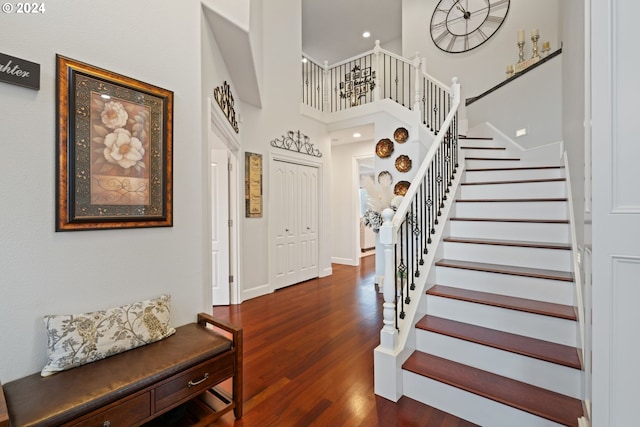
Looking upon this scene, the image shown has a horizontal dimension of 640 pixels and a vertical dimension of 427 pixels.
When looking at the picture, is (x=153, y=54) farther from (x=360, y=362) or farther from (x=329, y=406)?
(x=360, y=362)

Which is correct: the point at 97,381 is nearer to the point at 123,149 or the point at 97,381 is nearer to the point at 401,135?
the point at 123,149

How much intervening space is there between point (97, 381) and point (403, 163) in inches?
169

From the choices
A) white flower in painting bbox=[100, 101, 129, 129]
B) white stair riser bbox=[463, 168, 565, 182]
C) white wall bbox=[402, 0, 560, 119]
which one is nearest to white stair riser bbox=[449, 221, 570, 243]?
white stair riser bbox=[463, 168, 565, 182]

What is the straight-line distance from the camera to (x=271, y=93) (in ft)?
14.1

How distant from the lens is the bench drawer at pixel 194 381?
4.68 feet

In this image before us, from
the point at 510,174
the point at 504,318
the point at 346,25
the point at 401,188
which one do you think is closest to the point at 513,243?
the point at 504,318

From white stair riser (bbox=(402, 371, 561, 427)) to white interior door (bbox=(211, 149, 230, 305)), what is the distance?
2.68 m

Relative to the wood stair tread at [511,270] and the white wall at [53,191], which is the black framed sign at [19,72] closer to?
the white wall at [53,191]

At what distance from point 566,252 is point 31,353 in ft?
11.7

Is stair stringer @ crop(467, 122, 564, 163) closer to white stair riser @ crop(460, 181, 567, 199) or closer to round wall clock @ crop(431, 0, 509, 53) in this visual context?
white stair riser @ crop(460, 181, 567, 199)

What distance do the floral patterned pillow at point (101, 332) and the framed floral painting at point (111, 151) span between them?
0.50 metres

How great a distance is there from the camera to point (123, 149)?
1.71 metres

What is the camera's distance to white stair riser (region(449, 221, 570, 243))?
244 cm

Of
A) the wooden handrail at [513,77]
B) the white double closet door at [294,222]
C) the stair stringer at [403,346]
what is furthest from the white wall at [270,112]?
the wooden handrail at [513,77]
